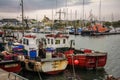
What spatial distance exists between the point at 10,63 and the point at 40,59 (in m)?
2.95

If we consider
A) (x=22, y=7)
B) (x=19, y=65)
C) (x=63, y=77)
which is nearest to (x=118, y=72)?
(x=63, y=77)

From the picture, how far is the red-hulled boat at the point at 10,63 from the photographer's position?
23.0 m

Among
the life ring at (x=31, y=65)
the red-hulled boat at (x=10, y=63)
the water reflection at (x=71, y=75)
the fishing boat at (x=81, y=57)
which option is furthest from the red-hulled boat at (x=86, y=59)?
the red-hulled boat at (x=10, y=63)

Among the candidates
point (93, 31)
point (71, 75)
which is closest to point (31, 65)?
point (71, 75)

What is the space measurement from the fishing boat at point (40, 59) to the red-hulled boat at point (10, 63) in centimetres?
109

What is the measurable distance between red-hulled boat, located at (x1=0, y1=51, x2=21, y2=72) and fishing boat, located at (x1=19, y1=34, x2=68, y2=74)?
109 cm

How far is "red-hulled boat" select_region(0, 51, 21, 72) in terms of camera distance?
75.5 ft

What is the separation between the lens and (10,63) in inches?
917

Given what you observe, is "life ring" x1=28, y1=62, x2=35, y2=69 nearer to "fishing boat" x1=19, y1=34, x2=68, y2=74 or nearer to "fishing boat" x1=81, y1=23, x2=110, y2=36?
"fishing boat" x1=19, y1=34, x2=68, y2=74

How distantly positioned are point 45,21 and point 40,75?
133 m

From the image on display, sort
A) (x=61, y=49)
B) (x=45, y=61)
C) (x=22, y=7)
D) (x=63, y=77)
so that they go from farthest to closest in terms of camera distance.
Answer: (x=22, y=7) < (x=61, y=49) < (x=63, y=77) < (x=45, y=61)

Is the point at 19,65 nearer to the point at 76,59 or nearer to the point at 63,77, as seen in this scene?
the point at 63,77

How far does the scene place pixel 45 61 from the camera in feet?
76.6

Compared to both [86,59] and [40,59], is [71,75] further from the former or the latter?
[40,59]
